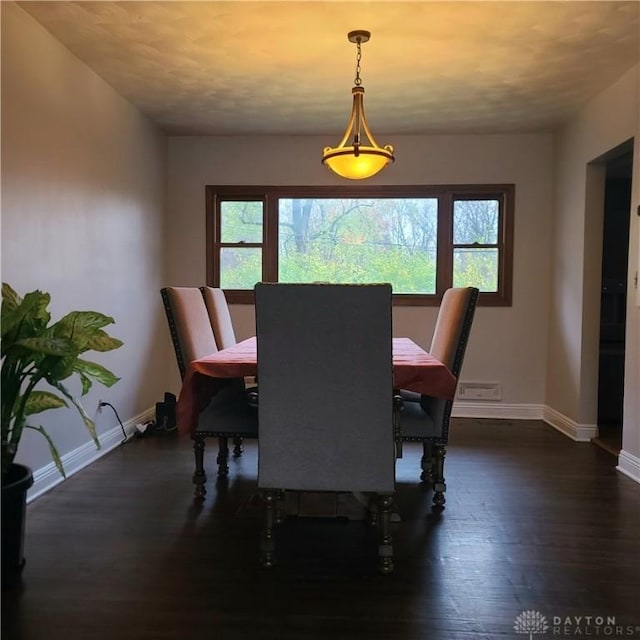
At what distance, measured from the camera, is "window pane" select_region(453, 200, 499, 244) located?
4.59m

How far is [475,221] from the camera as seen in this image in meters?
4.60

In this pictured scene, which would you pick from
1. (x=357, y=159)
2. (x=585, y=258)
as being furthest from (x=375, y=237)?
(x=357, y=159)

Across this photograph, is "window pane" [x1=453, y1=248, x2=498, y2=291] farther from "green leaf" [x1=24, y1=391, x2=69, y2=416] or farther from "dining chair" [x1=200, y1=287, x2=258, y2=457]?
"green leaf" [x1=24, y1=391, x2=69, y2=416]

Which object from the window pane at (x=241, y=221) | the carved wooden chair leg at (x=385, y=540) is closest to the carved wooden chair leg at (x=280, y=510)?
the carved wooden chair leg at (x=385, y=540)

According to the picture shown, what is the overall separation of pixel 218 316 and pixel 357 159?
1397 millimetres

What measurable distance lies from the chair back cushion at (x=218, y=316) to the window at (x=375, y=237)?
1.05 meters

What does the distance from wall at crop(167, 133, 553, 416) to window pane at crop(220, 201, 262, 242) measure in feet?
0.63

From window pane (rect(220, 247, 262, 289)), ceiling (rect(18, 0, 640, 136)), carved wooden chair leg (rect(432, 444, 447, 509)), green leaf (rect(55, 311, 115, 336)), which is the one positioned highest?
ceiling (rect(18, 0, 640, 136))

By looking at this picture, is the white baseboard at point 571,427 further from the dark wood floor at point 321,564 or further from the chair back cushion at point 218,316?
the chair back cushion at point 218,316

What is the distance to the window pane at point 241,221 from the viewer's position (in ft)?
15.4

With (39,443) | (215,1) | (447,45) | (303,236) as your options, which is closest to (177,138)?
(303,236)

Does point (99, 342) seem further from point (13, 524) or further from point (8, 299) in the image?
point (13, 524)

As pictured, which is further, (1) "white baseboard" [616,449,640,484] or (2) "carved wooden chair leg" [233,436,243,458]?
(2) "carved wooden chair leg" [233,436,243,458]

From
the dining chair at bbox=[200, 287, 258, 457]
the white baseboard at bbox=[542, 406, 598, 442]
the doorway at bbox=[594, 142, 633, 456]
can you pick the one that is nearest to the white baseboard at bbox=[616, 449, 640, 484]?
the white baseboard at bbox=[542, 406, 598, 442]
